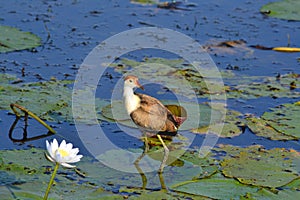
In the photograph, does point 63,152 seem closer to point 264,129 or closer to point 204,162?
point 204,162

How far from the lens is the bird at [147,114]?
244 inches

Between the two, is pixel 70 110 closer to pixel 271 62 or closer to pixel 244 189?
pixel 244 189

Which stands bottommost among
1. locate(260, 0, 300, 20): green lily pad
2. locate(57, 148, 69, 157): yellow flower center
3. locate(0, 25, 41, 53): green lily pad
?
locate(0, 25, 41, 53): green lily pad

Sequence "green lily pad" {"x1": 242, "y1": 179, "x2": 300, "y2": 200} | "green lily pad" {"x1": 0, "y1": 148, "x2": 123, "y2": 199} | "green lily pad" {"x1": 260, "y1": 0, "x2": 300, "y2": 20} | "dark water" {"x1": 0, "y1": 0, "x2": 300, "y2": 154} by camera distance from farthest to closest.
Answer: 1. "green lily pad" {"x1": 260, "y1": 0, "x2": 300, "y2": 20}
2. "dark water" {"x1": 0, "y1": 0, "x2": 300, "y2": 154}
3. "green lily pad" {"x1": 242, "y1": 179, "x2": 300, "y2": 200}
4. "green lily pad" {"x1": 0, "y1": 148, "x2": 123, "y2": 199}

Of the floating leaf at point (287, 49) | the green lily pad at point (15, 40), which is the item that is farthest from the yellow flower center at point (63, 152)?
the floating leaf at point (287, 49)

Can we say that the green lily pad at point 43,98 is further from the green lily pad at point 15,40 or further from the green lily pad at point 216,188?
the green lily pad at point 216,188

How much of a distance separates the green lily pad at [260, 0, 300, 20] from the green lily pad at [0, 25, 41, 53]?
424cm

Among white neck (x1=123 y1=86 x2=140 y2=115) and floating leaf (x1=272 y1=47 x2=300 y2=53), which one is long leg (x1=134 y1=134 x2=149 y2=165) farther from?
floating leaf (x1=272 y1=47 x2=300 y2=53)

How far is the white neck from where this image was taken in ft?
20.4

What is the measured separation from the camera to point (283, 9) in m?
11.3

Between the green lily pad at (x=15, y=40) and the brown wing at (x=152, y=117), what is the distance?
307 centimetres

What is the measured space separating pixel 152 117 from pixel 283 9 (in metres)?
5.83

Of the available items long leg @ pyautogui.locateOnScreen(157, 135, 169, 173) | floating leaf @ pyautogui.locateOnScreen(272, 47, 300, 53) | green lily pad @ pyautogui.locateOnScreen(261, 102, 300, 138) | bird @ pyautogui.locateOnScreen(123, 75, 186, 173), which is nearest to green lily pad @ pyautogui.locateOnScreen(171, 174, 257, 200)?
long leg @ pyautogui.locateOnScreen(157, 135, 169, 173)

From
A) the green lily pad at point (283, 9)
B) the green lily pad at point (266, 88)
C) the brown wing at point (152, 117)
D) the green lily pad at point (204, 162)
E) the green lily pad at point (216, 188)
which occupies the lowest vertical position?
the green lily pad at point (204, 162)
